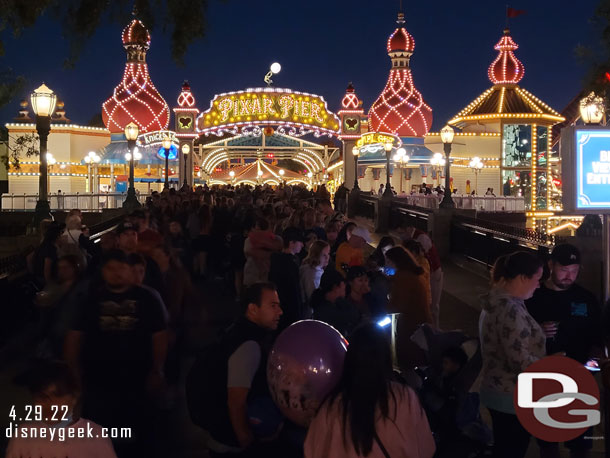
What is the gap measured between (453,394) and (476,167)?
42.7m

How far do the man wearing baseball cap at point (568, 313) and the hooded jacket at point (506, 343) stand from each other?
0.67 m

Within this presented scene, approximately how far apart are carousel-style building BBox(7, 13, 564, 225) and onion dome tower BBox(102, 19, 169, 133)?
8 cm

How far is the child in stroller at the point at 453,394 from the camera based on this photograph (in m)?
4.26

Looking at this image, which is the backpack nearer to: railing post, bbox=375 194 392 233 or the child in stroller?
the child in stroller

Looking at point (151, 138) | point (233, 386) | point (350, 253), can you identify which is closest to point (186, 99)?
point (151, 138)

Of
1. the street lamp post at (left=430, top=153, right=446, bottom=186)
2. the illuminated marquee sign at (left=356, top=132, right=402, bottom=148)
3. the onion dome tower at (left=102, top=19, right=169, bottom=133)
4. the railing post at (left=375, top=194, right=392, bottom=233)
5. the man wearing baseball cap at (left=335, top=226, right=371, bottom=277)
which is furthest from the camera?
the onion dome tower at (left=102, top=19, right=169, bottom=133)

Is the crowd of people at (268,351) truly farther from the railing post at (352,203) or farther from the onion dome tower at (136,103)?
the onion dome tower at (136,103)

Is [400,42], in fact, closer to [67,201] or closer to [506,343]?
[67,201]

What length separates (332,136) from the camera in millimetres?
38125

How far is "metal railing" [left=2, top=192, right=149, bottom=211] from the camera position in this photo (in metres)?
35.0

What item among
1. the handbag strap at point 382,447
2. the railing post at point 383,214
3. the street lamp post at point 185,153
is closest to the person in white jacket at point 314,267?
the handbag strap at point 382,447

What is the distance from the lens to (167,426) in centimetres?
686

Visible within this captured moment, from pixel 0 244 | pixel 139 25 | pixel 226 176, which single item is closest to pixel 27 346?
pixel 139 25

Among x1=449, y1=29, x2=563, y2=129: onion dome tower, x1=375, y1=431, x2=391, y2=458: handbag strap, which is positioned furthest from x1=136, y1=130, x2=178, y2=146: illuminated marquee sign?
x1=375, y1=431, x2=391, y2=458: handbag strap
